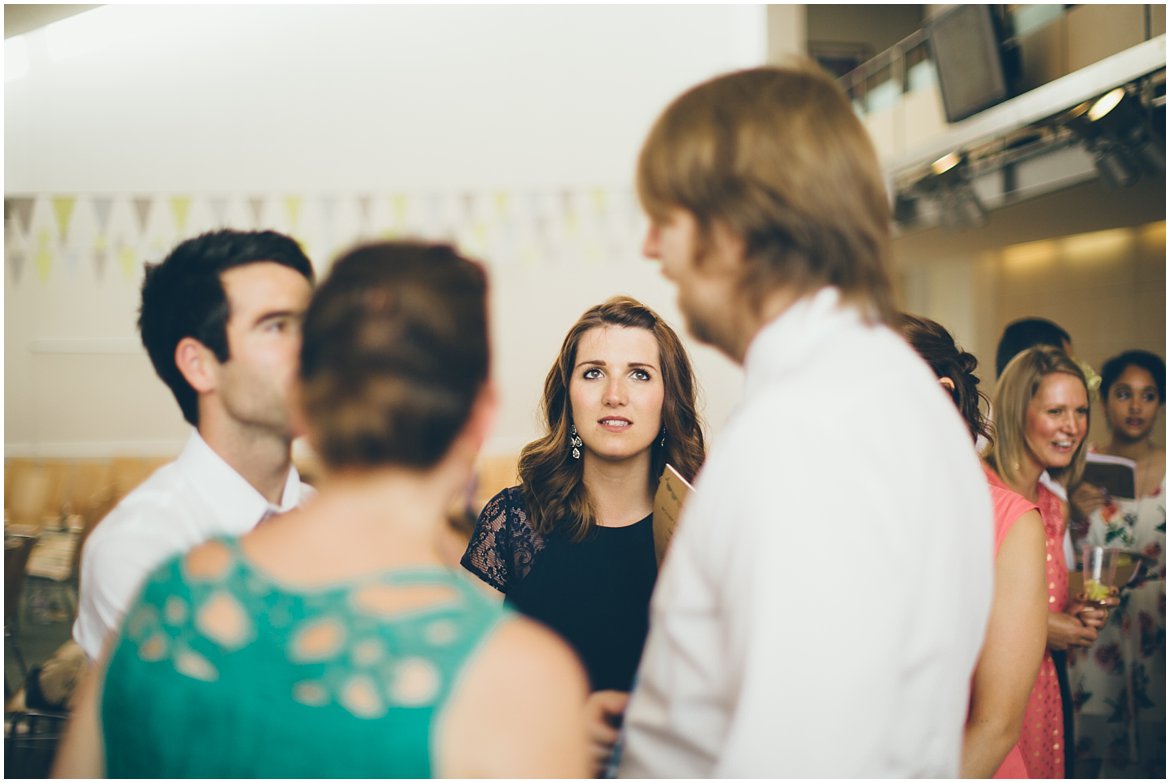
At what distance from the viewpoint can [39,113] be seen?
26.0ft

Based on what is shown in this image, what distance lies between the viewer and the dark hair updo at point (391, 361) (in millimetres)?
851

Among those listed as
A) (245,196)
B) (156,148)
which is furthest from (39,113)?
(245,196)

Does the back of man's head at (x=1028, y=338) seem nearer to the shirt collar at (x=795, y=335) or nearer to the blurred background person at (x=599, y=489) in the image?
the blurred background person at (x=599, y=489)

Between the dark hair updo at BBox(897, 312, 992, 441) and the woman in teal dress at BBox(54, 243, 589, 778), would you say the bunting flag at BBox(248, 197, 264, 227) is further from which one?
the woman in teal dress at BBox(54, 243, 589, 778)

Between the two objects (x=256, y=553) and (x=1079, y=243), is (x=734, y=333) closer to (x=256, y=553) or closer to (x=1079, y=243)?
(x=256, y=553)

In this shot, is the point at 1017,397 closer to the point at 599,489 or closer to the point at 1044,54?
the point at 599,489

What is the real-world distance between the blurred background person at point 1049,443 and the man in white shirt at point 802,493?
158cm

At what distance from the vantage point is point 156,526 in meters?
1.31

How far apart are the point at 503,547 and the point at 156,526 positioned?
884 millimetres

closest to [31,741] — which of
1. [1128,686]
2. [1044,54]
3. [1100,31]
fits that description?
[1128,686]

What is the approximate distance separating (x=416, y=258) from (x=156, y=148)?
28.4 ft

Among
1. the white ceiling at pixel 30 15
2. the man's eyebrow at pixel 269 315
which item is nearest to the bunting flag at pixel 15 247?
the white ceiling at pixel 30 15

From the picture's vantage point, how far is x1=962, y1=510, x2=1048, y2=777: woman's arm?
4.96 feet

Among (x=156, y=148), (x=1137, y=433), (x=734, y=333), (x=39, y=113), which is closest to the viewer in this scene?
(x=734, y=333)
